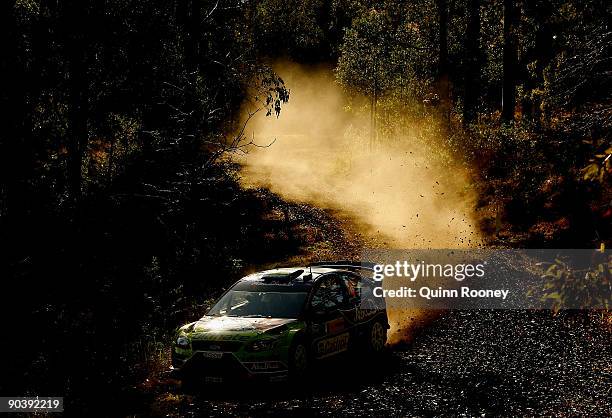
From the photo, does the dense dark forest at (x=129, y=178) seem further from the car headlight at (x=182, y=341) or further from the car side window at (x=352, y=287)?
the car side window at (x=352, y=287)

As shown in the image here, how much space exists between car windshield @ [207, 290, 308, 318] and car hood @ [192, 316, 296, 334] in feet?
0.84

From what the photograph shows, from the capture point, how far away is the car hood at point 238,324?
11.2 meters

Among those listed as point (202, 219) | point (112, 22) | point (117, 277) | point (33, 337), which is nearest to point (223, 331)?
point (33, 337)

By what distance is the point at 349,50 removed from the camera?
46500 millimetres

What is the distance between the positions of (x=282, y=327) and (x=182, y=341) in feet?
5.27

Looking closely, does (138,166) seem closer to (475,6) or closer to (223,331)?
(223,331)

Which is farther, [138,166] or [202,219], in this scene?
[202,219]

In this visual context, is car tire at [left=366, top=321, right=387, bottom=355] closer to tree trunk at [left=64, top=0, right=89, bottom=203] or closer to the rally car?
the rally car

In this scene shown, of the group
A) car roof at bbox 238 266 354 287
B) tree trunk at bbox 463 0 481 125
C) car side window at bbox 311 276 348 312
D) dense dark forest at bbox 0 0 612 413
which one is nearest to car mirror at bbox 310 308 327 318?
car side window at bbox 311 276 348 312

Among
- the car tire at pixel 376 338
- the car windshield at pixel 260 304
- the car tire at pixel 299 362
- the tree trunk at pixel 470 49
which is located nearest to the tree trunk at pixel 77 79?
the car windshield at pixel 260 304

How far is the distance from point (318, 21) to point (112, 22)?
69123 mm

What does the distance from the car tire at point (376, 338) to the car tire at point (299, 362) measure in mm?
2004

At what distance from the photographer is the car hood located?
440 inches

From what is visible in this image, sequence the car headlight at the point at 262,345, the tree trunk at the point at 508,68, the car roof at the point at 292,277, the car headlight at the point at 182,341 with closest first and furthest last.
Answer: the car headlight at the point at 262,345 → the car headlight at the point at 182,341 → the car roof at the point at 292,277 → the tree trunk at the point at 508,68
